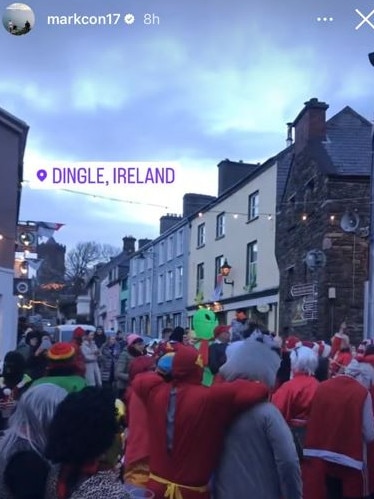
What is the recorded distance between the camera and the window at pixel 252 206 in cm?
2661

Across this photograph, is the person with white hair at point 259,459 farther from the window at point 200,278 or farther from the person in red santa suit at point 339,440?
the window at point 200,278

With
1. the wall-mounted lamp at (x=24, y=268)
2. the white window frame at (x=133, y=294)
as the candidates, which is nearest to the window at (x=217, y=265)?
the wall-mounted lamp at (x=24, y=268)

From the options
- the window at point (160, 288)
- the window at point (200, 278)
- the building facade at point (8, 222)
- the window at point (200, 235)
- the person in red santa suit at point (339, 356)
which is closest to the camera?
the person in red santa suit at point (339, 356)

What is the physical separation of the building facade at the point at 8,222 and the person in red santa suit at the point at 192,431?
1331 cm

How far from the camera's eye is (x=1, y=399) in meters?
7.22

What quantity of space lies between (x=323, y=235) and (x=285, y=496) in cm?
1621

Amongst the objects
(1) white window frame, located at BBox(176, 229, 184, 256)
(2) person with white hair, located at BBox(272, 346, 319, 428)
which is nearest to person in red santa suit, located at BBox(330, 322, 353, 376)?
(2) person with white hair, located at BBox(272, 346, 319, 428)

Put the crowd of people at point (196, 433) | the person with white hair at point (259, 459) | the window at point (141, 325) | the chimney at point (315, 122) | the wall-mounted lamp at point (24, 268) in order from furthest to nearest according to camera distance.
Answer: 1. the window at point (141, 325)
2. the chimney at point (315, 122)
3. the wall-mounted lamp at point (24, 268)
4. the person with white hair at point (259, 459)
5. the crowd of people at point (196, 433)

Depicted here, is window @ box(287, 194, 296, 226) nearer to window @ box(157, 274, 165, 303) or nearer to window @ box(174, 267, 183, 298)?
window @ box(174, 267, 183, 298)

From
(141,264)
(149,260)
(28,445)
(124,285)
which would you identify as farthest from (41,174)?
(124,285)

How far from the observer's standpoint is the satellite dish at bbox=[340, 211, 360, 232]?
18.3 meters

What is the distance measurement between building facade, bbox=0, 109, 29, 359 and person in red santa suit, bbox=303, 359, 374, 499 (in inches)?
475

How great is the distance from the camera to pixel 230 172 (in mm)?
33281

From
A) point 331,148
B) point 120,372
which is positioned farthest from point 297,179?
point 120,372
